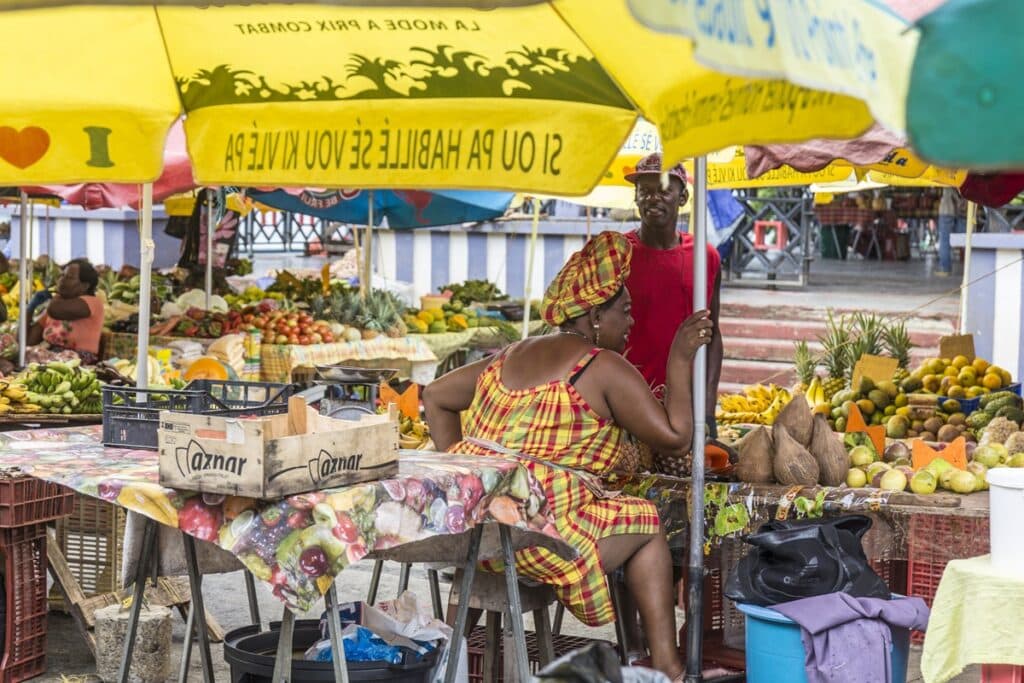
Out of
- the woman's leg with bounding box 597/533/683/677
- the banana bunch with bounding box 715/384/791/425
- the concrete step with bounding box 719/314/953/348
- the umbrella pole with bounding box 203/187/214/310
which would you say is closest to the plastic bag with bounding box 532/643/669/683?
the woman's leg with bounding box 597/533/683/677

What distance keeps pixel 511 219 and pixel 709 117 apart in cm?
1463

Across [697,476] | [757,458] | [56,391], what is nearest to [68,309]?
[56,391]

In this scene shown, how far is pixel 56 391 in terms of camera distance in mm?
7715

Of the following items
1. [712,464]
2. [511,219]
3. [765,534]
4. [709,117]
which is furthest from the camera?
[511,219]

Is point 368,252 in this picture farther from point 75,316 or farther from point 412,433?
point 412,433

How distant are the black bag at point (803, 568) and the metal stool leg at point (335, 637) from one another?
1.47 meters

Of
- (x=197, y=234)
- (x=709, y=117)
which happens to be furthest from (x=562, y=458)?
(x=197, y=234)

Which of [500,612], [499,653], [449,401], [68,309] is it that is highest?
[68,309]

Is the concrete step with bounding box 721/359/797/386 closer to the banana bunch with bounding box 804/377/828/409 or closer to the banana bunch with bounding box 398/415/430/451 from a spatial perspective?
the banana bunch with bounding box 804/377/828/409

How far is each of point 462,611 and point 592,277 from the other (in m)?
1.35

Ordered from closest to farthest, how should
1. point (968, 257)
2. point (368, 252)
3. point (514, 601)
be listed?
1. point (514, 601)
2. point (968, 257)
3. point (368, 252)

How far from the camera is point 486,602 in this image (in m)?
4.79

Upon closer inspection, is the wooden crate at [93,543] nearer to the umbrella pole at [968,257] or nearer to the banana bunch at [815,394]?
the banana bunch at [815,394]

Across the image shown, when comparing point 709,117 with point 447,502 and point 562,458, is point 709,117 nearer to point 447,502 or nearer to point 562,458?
point 447,502
